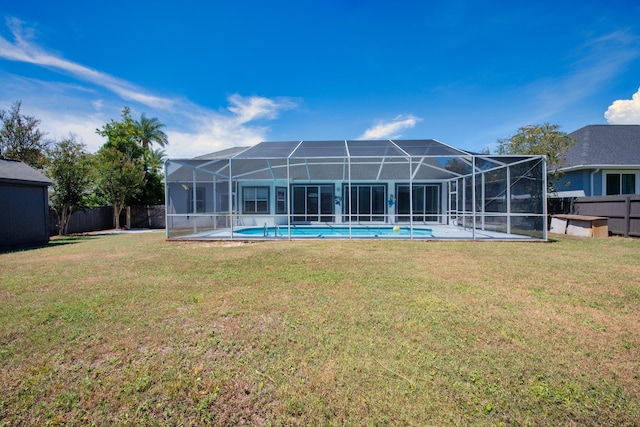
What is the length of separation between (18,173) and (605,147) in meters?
26.7

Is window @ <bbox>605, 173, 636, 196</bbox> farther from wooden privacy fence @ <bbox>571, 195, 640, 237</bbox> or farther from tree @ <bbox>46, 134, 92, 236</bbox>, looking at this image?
tree @ <bbox>46, 134, 92, 236</bbox>

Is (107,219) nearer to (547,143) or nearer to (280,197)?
(280,197)

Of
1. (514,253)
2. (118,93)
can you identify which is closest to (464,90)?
(514,253)

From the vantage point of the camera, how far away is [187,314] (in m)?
3.40

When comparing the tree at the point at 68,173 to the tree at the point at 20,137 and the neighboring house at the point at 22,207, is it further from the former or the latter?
the tree at the point at 20,137

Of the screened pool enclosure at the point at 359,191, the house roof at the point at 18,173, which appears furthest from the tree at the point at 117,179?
the house roof at the point at 18,173

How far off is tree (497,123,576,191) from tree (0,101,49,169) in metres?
27.2

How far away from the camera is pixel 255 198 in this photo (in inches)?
701

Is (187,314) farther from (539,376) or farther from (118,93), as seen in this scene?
(118,93)

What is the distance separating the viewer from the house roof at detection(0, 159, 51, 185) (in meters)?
9.77

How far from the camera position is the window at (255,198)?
17728mm

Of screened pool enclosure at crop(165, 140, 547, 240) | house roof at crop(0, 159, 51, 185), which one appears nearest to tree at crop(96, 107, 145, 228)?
screened pool enclosure at crop(165, 140, 547, 240)

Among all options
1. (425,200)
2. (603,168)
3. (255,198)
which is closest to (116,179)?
(255,198)

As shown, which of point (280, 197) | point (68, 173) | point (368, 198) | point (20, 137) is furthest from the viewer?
point (20, 137)
